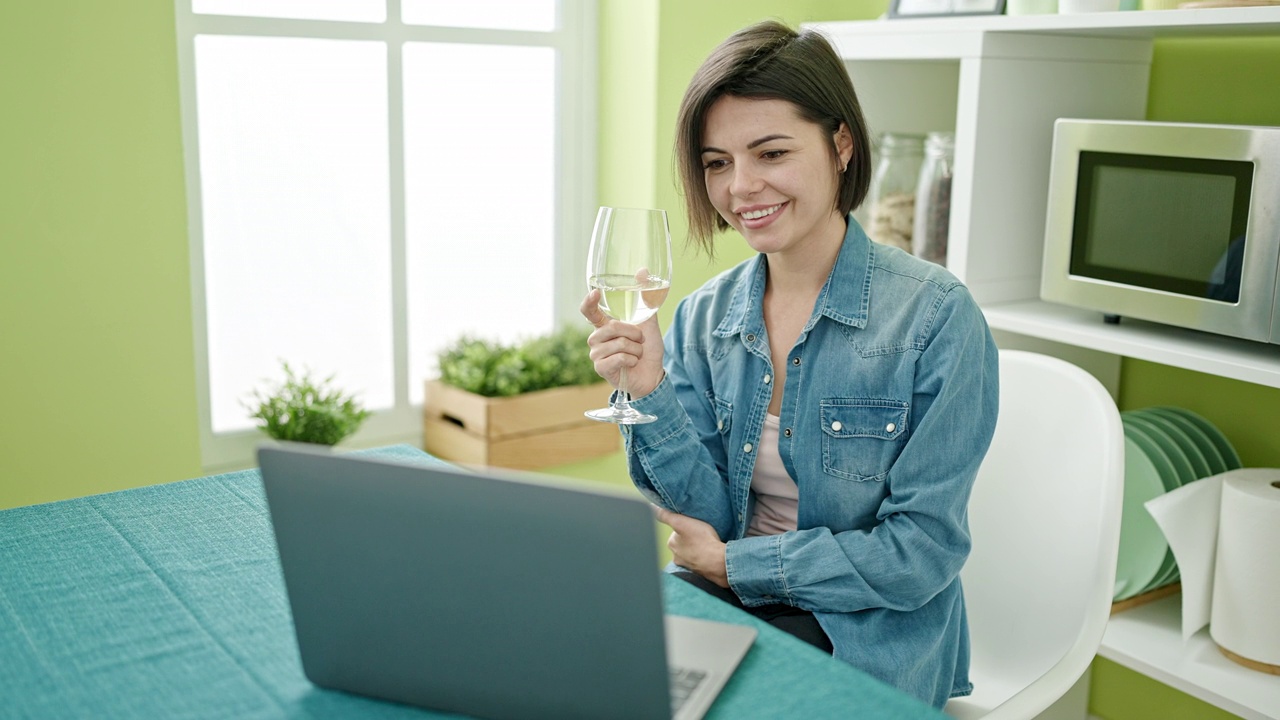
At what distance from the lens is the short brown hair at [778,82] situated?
1344mm

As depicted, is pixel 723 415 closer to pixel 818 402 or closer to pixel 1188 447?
pixel 818 402

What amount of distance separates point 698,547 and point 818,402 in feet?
0.74

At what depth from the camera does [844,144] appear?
1426mm

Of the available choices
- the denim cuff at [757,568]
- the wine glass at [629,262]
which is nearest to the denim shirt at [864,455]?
the denim cuff at [757,568]

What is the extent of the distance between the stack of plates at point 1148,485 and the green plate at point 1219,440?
0.02 m

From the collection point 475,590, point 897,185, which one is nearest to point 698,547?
point 475,590

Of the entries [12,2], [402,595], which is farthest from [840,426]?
[12,2]

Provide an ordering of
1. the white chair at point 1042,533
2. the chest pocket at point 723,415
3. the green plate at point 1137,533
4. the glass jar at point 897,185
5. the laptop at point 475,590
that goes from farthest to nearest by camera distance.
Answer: the glass jar at point 897,185
the green plate at point 1137,533
the chest pocket at point 723,415
the white chair at point 1042,533
the laptop at point 475,590

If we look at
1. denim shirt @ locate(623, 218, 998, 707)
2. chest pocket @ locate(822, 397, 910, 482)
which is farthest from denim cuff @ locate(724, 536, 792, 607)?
chest pocket @ locate(822, 397, 910, 482)

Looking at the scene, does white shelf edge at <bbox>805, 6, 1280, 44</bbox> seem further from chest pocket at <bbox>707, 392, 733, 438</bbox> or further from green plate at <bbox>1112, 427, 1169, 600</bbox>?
chest pocket at <bbox>707, 392, 733, 438</bbox>

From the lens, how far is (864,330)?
138 centimetres

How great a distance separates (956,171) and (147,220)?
143 centimetres

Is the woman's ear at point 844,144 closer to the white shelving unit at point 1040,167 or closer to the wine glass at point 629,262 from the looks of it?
the wine glass at point 629,262

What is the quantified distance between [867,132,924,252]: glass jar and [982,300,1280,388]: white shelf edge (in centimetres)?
→ 29
